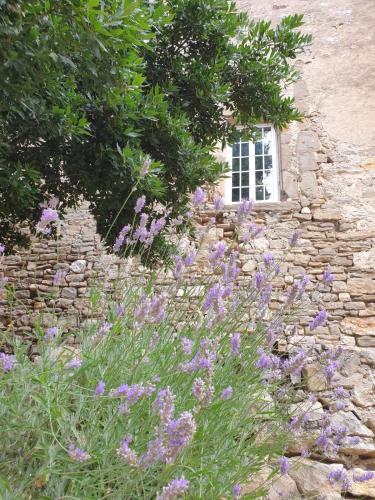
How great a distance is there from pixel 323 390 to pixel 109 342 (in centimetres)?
214

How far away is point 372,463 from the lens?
10.4 feet

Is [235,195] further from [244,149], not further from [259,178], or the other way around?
[244,149]

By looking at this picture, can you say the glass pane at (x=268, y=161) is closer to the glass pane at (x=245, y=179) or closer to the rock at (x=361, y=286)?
the glass pane at (x=245, y=179)

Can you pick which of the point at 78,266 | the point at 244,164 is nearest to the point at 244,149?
the point at 244,164

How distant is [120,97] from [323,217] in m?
4.06

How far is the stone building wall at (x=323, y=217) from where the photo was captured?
6.18 metres

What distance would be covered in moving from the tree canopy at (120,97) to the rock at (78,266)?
1.82 metres

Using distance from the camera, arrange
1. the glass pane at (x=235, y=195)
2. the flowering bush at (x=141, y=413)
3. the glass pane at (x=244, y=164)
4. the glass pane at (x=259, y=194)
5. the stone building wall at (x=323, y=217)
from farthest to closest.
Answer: the glass pane at (x=244, y=164)
the glass pane at (x=235, y=195)
the glass pane at (x=259, y=194)
the stone building wall at (x=323, y=217)
the flowering bush at (x=141, y=413)

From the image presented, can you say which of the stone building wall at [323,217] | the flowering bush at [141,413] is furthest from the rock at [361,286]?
the flowering bush at [141,413]

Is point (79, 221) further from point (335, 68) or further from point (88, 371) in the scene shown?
point (88, 371)

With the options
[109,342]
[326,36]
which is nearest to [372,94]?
[326,36]

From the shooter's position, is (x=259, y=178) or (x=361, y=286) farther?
(x=259, y=178)

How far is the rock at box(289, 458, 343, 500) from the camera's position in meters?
2.56

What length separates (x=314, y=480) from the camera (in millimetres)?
2619
